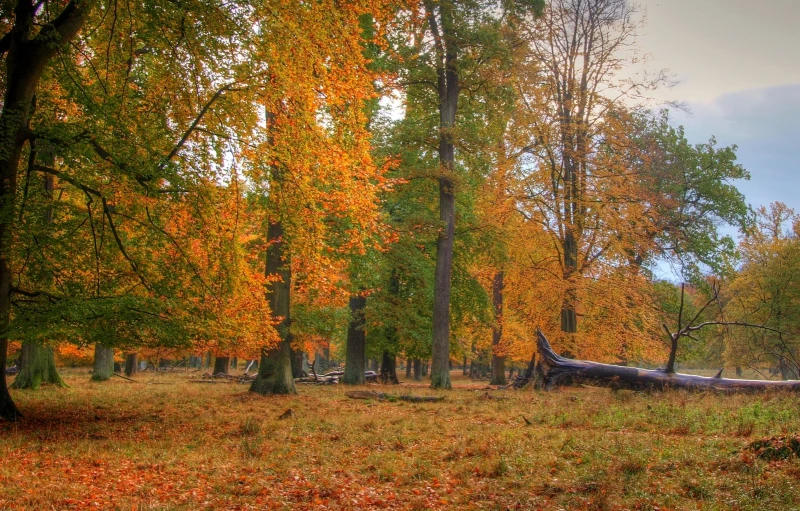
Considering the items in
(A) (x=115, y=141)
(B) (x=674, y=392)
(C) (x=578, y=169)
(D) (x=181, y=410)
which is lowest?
(D) (x=181, y=410)

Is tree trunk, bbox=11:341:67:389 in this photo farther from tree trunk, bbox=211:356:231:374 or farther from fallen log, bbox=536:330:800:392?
tree trunk, bbox=211:356:231:374

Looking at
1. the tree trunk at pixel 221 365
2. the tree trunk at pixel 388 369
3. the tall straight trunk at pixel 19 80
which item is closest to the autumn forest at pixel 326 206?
the tall straight trunk at pixel 19 80

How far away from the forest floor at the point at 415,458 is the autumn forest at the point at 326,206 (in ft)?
0.29

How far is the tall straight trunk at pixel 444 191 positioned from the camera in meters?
18.3

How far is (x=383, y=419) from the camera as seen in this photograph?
10.6 m

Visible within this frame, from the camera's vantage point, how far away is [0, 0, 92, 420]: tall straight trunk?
902 cm

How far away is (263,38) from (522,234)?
48.9 feet

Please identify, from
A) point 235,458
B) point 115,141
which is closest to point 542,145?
point 115,141

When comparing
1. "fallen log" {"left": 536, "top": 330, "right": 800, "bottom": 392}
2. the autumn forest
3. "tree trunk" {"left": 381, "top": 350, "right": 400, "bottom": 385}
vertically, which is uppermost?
the autumn forest

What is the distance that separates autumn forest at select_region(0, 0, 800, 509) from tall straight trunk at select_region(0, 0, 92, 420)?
0.04m

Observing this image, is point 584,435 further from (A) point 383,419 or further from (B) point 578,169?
(B) point 578,169

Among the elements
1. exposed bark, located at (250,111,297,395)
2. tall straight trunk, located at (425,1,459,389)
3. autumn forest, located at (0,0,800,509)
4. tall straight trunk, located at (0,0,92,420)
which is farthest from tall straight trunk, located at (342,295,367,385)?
tall straight trunk, located at (0,0,92,420)

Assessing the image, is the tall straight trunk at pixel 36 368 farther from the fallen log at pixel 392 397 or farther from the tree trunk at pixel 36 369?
the fallen log at pixel 392 397

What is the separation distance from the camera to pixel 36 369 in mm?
16828
